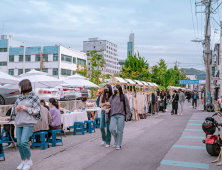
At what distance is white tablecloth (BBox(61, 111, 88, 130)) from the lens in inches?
390

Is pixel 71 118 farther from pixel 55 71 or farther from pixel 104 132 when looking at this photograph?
pixel 55 71

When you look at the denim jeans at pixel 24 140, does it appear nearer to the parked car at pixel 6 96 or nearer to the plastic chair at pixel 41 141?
the plastic chair at pixel 41 141

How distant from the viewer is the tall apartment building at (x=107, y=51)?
124m

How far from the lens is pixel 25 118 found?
5301 mm

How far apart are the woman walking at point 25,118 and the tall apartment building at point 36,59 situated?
4856 centimetres

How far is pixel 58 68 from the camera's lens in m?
54.2

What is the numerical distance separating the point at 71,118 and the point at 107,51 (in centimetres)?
12023

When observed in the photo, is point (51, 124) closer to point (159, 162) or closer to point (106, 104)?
point (106, 104)

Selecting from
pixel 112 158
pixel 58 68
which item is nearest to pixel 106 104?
pixel 112 158

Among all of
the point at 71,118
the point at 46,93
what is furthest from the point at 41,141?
the point at 46,93

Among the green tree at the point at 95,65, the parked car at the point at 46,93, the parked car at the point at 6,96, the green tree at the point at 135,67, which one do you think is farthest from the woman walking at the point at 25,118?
the green tree at the point at 135,67

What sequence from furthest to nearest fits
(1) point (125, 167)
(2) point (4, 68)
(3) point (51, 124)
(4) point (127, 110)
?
(2) point (4, 68) → (3) point (51, 124) → (4) point (127, 110) → (1) point (125, 167)

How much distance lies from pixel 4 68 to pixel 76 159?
5713cm

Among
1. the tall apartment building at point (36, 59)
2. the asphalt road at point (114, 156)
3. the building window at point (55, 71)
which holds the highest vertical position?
the tall apartment building at point (36, 59)
